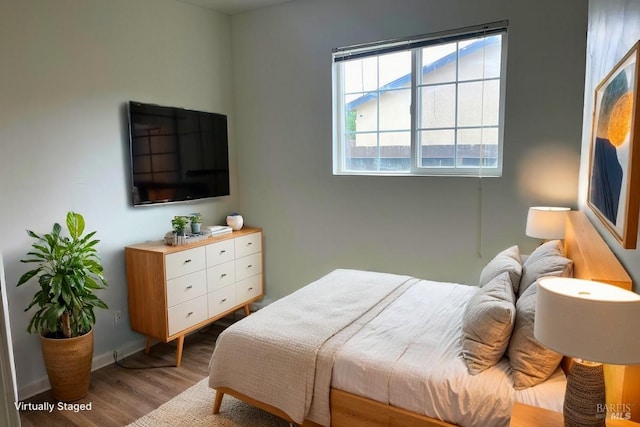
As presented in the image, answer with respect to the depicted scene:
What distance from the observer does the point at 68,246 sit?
266cm

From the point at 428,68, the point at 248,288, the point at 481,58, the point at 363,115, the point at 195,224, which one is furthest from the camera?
the point at 248,288

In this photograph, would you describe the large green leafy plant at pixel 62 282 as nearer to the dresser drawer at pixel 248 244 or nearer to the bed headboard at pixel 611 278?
the dresser drawer at pixel 248 244

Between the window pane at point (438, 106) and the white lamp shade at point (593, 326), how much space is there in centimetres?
237

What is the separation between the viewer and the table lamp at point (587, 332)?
1032mm

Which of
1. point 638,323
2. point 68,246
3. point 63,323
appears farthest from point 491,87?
point 63,323

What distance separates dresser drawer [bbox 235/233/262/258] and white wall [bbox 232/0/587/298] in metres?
0.15

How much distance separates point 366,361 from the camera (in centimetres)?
196

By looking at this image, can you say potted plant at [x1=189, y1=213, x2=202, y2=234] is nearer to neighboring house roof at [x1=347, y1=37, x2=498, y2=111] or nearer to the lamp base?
neighboring house roof at [x1=347, y1=37, x2=498, y2=111]

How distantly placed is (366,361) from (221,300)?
1.97m

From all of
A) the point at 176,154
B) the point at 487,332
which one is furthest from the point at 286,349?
the point at 176,154

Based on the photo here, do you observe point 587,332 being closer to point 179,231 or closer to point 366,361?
point 366,361

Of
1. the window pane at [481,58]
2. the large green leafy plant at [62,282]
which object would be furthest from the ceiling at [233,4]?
the large green leafy plant at [62,282]

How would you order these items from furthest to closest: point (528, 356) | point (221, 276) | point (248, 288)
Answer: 1. point (248, 288)
2. point (221, 276)
3. point (528, 356)

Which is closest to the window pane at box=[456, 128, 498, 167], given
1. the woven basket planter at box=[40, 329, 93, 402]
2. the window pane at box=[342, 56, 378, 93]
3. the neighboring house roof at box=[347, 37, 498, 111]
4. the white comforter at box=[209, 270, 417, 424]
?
the neighboring house roof at box=[347, 37, 498, 111]
